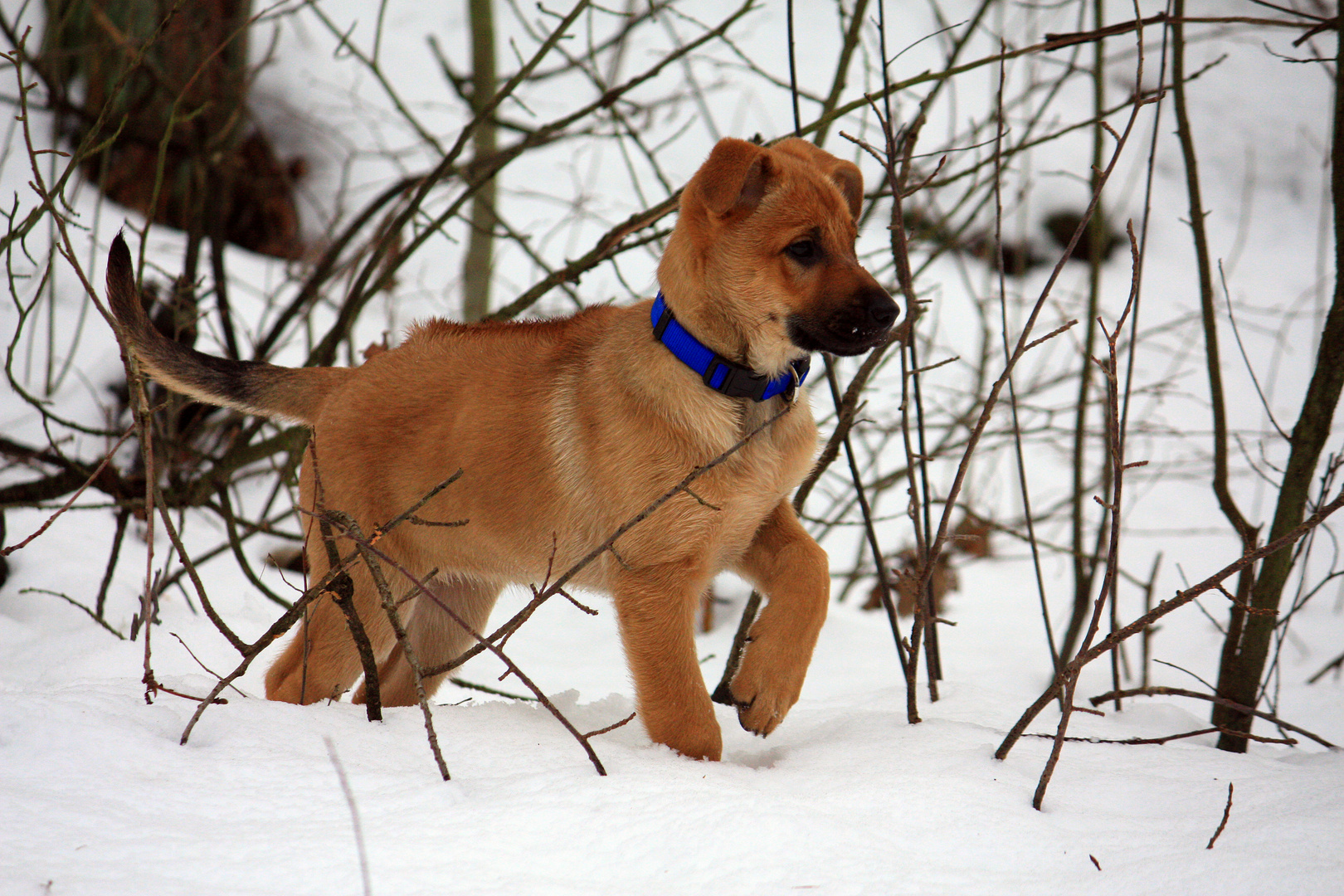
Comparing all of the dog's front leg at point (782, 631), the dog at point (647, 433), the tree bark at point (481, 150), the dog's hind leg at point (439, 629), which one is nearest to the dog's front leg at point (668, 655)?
the dog at point (647, 433)

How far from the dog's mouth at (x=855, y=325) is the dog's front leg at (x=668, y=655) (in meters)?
0.66

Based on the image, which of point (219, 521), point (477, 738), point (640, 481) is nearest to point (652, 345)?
point (640, 481)

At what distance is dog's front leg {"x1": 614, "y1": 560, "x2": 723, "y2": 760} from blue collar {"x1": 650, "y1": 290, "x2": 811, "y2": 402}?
46cm

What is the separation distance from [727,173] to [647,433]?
2.26 ft

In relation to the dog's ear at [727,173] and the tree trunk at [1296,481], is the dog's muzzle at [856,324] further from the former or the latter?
the tree trunk at [1296,481]

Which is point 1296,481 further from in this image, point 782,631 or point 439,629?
point 439,629

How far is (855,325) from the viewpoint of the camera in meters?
2.40

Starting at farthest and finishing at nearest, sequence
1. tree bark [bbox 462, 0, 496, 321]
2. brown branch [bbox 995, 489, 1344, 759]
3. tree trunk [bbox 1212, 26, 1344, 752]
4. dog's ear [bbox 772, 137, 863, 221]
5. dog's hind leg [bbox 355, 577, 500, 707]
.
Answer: tree bark [bbox 462, 0, 496, 321] < dog's hind leg [bbox 355, 577, 500, 707] < dog's ear [bbox 772, 137, 863, 221] < tree trunk [bbox 1212, 26, 1344, 752] < brown branch [bbox 995, 489, 1344, 759]

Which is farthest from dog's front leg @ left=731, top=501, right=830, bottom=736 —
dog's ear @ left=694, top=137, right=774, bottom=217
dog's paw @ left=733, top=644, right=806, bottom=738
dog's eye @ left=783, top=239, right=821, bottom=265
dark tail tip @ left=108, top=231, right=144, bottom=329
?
dark tail tip @ left=108, top=231, right=144, bottom=329

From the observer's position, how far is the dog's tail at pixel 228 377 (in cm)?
297

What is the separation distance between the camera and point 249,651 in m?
2.02

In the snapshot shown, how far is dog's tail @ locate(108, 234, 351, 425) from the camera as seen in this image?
2.97 m

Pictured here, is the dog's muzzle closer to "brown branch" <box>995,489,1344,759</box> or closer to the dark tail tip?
"brown branch" <box>995,489,1344,759</box>

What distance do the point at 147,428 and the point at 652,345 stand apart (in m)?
1.22
